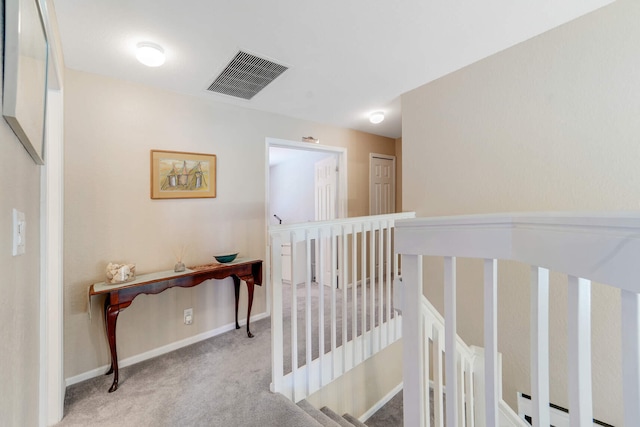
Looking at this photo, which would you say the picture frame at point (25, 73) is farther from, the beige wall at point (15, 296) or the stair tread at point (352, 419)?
the stair tread at point (352, 419)

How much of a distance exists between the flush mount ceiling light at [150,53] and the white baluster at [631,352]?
2.43 metres

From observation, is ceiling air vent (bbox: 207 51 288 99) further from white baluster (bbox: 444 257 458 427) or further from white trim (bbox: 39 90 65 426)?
white baluster (bbox: 444 257 458 427)

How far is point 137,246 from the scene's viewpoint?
88.3 inches

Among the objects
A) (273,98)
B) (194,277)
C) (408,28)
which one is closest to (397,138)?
(273,98)

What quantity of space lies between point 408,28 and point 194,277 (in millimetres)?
2438

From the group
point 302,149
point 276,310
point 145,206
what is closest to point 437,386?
point 276,310

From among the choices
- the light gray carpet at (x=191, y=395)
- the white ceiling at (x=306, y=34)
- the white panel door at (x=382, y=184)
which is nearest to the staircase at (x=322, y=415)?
the light gray carpet at (x=191, y=395)

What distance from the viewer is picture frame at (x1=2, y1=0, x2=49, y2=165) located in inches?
23.9

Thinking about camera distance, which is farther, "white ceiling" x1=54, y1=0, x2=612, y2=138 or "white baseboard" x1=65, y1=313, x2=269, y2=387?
"white baseboard" x1=65, y1=313, x2=269, y2=387

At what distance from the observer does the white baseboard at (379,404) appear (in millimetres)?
2330

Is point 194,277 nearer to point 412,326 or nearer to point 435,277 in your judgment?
point 412,326

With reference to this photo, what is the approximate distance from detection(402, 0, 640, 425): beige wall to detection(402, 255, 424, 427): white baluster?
1.73 meters

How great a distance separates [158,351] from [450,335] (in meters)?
2.54

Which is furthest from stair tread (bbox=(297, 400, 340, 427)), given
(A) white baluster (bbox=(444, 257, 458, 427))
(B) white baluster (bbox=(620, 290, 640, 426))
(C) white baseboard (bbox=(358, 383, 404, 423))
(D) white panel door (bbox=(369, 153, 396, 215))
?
(D) white panel door (bbox=(369, 153, 396, 215))
